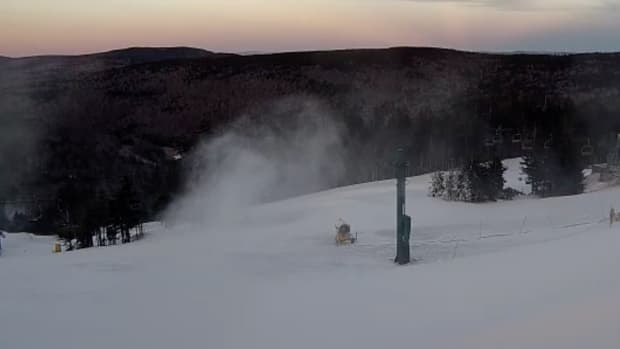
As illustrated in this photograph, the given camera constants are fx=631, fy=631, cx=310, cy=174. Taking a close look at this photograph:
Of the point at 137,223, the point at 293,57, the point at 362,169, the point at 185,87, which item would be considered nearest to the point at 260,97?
the point at 185,87

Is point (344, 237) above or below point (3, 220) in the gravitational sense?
above

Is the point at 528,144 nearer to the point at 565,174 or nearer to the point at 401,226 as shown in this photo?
the point at 565,174

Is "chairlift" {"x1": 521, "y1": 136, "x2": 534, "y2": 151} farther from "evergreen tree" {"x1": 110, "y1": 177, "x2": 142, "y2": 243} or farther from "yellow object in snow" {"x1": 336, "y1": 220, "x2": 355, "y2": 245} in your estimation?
"evergreen tree" {"x1": 110, "y1": 177, "x2": 142, "y2": 243}

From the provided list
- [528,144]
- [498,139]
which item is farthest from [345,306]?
[498,139]

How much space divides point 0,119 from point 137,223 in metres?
36.8

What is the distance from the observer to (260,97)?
63.3 meters

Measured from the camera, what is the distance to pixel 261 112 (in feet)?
194

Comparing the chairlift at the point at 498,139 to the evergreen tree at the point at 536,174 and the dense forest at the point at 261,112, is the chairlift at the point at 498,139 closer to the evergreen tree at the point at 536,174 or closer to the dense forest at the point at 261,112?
the dense forest at the point at 261,112

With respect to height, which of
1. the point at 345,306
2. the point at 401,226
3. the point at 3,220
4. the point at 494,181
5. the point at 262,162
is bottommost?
the point at 3,220

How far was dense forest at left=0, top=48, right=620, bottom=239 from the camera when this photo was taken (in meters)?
38.7

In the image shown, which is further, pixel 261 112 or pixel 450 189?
pixel 261 112

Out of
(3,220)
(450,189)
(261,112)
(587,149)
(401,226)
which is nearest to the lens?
(401,226)

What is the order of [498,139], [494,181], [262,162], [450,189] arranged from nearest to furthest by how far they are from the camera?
1. [494,181]
2. [450,189]
3. [498,139]
4. [262,162]

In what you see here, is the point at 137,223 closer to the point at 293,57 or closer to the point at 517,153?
the point at 517,153
